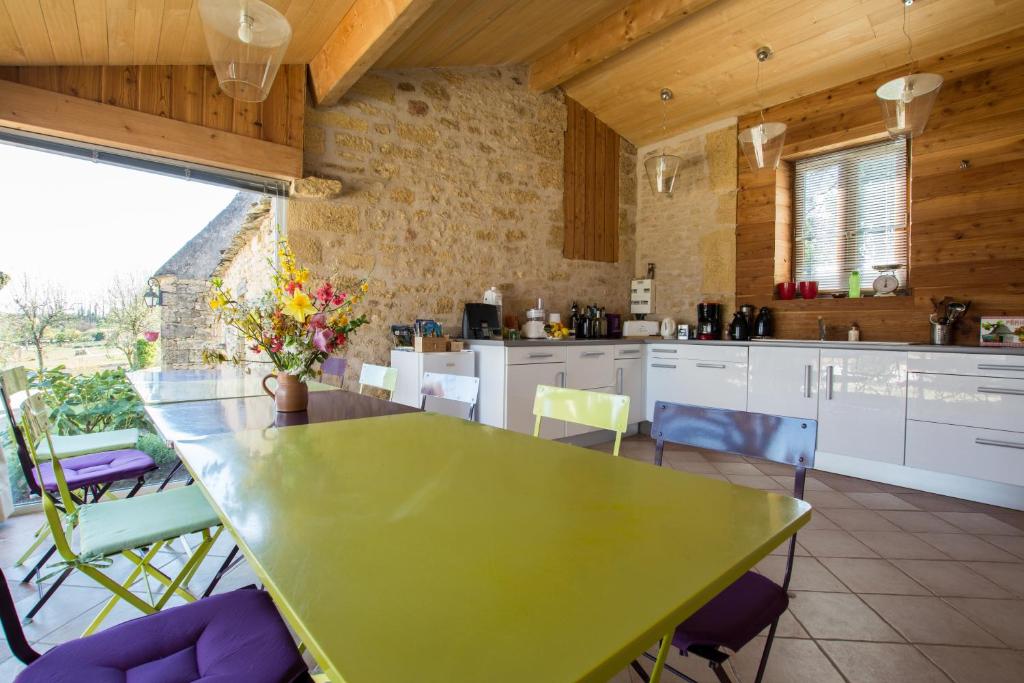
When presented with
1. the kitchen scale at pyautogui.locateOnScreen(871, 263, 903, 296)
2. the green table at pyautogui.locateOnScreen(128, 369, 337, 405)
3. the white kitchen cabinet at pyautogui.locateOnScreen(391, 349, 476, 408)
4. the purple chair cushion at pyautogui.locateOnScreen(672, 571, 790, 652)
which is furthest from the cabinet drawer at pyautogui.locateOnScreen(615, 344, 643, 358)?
the purple chair cushion at pyautogui.locateOnScreen(672, 571, 790, 652)

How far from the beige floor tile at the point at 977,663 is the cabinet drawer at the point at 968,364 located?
197cm

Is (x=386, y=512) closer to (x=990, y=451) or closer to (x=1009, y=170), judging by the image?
(x=990, y=451)

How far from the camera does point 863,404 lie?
143 inches

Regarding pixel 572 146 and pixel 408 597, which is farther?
pixel 572 146

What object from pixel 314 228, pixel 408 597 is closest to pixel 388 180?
pixel 314 228

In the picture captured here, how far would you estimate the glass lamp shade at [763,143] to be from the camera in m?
3.74

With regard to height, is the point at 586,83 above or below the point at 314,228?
above

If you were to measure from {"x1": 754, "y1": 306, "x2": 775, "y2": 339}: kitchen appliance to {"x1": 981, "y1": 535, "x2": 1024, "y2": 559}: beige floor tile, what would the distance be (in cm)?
220

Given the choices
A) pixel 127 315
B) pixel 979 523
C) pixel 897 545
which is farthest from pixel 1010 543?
pixel 127 315

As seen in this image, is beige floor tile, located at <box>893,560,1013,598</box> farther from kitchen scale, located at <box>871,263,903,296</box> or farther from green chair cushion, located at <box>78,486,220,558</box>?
green chair cushion, located at <box>78,486,220,558</box>

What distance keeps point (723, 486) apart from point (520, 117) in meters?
4.55

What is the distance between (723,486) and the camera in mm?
1013

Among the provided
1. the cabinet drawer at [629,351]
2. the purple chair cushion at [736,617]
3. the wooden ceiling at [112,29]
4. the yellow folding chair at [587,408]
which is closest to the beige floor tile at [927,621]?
the purple chair cushion at [736,617]

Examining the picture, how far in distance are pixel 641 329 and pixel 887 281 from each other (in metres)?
2.07
